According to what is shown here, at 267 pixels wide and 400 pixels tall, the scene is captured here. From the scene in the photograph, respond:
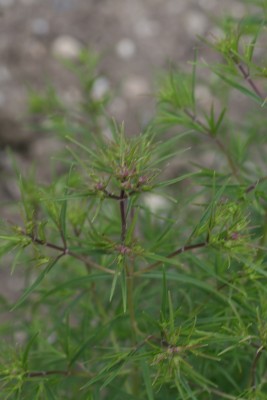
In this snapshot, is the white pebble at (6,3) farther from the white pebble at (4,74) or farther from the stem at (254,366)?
the stem at (254,366)

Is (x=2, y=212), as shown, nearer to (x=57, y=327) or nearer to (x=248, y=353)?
(x=57, y=327)

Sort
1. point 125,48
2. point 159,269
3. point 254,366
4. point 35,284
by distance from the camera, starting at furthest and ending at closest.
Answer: point 125,48, point 159,269, point 254,366, point 35,284

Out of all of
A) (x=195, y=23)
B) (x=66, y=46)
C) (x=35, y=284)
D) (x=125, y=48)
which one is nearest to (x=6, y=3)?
(x=66, y=46)

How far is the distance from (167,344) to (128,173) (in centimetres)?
20

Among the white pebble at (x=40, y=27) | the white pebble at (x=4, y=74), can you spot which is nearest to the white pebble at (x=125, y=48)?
the white pebble at (x=40, y=27)

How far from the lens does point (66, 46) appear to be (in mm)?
2531

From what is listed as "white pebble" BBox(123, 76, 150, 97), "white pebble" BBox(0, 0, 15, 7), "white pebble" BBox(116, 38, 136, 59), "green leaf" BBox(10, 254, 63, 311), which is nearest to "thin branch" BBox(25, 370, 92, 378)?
"green leaf" BBox(10, 254, 63, 311)

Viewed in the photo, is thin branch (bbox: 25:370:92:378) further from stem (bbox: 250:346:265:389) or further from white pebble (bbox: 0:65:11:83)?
white pebble (bbox: 0:65:11:83)

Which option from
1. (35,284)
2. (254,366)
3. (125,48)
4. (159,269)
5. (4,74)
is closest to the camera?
(35,284)

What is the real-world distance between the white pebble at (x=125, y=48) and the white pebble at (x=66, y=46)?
14 cm

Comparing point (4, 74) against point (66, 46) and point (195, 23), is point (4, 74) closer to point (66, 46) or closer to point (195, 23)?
point (66, 46)

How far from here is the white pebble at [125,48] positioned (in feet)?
8.39

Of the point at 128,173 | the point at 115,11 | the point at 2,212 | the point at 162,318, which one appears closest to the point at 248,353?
the point at 162,318

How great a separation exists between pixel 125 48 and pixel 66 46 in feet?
0.67
